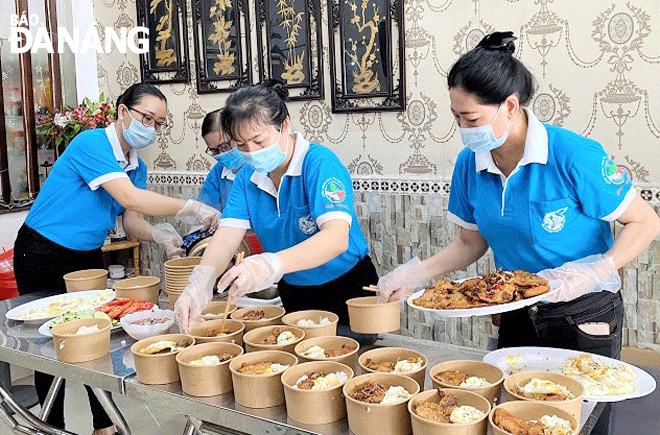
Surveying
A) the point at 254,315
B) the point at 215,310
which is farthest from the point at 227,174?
the point at 254,315

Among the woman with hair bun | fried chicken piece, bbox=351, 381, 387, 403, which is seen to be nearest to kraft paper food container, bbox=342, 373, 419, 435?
fried chicken piece, bbox=351, 381, 387, 403

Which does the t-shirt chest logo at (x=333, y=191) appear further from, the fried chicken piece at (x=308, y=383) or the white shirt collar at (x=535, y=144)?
the fried chicken piece at (x=308, y=383)

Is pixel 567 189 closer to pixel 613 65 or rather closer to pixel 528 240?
pixel 528 240

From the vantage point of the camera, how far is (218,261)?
8.10 feet

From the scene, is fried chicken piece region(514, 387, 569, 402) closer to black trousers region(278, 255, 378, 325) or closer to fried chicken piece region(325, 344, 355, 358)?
fried chicken piece region(325, 344, 355, 358)

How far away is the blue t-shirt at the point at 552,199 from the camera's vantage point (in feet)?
6.33

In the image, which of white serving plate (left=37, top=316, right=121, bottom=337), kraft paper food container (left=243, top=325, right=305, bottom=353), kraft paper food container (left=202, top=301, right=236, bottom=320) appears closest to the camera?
kraft paper food container (left=243, top=325, right=305, bottom=353)

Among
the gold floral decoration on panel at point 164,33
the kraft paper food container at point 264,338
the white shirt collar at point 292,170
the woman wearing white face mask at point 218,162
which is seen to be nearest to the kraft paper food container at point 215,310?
the kraft paper food container at point 264,338

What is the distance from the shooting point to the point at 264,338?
1.97m

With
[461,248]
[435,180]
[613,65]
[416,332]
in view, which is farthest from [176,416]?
[613,65]

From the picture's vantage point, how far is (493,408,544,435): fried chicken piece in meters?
1.29

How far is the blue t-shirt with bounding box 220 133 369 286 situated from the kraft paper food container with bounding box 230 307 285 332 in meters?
0.35

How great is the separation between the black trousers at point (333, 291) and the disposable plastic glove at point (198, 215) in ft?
2.49

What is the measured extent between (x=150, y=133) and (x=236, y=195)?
82 cm
